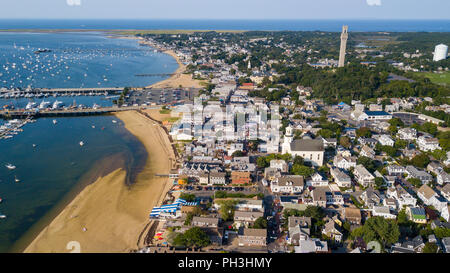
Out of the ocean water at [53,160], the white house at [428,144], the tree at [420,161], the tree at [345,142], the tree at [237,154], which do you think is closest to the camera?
the ocean water at [53,160]

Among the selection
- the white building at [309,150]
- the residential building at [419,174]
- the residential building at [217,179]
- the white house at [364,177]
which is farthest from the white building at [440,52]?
the residential building at [217,179]

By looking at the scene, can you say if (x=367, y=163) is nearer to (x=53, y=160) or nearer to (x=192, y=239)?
(x=192, y=239)

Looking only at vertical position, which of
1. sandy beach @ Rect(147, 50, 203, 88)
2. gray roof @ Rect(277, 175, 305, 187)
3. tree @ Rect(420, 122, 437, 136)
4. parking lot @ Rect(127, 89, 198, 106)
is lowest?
gray roof @ Rect(277, 175, 305, 187)

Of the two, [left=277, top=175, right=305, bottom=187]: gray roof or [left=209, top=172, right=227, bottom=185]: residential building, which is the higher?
[left=277, top=175, right=305, bottom=187]: gray roof

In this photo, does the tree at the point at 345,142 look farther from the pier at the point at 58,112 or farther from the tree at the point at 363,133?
the pier at the point at 58,112

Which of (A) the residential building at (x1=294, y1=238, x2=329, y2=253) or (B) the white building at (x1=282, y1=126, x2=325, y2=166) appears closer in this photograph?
(A) the residential building at (x1=294, y1=238, x2=329, y2=253)

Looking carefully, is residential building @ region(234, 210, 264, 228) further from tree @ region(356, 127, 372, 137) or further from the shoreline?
tree @ region(356, 127, 372, 137)

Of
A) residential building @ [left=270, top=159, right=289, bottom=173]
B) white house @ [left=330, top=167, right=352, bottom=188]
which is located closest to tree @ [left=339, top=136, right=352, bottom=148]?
white house @ [left=330, top=167, right=352, bottom=188]
